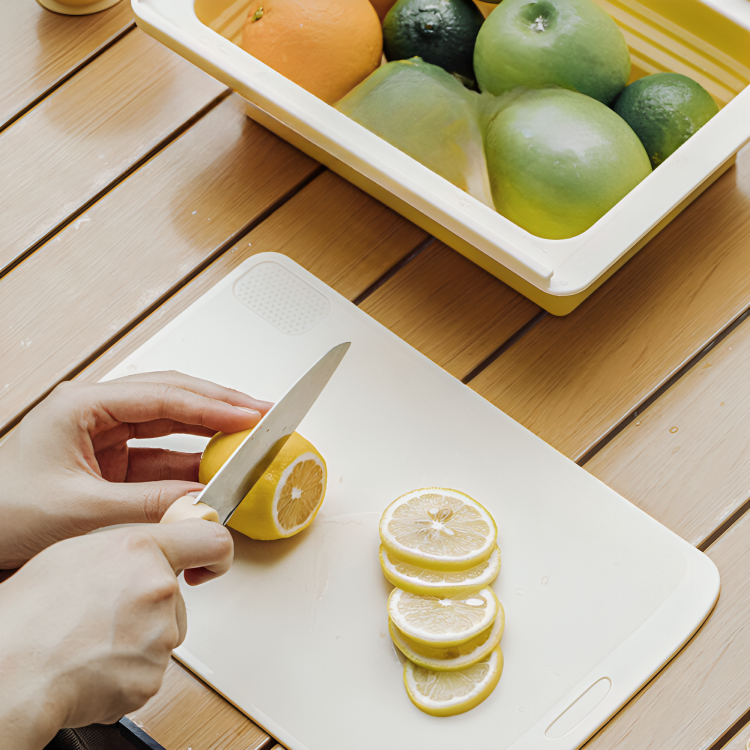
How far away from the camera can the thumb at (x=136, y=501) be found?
0.62 m

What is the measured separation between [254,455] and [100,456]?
18 centimetres

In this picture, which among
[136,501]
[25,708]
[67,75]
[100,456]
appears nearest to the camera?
[25,708]

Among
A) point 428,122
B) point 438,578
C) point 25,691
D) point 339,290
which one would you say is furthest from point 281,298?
point 25,691

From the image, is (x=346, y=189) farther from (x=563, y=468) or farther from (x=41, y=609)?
(x=41, y=609)

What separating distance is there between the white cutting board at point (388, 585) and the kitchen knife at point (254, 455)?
0.36 ft

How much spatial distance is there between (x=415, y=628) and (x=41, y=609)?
314 mm

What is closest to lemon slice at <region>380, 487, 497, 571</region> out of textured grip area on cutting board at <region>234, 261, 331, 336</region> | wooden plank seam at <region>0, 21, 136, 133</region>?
textured grip area on cutting board at <region>234, 261, 331, 336</region>

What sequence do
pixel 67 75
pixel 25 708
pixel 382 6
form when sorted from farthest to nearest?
1. pixel 67 75
2. pixel 382 6
3. pixel 25 708

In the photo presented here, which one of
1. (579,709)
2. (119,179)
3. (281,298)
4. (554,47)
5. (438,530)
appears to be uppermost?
(554,47)

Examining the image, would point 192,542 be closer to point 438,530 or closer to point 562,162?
point 438,530

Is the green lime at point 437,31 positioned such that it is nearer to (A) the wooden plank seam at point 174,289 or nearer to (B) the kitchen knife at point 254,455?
(A) the wooden plank seam at point 174,289

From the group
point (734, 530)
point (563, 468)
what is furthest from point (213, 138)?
point (734, 530)

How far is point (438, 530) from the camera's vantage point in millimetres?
703

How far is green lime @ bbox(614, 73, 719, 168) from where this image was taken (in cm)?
74
